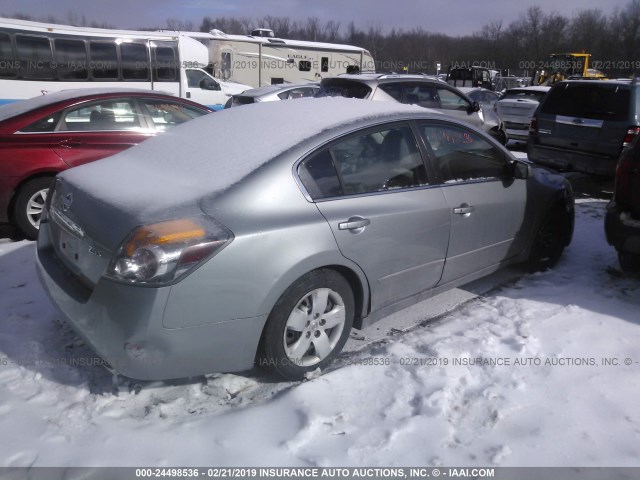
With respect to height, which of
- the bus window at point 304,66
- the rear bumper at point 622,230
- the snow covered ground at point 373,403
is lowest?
the snow covered ground at point 373,403

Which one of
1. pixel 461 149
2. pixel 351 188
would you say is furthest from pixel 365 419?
pixel 461 149

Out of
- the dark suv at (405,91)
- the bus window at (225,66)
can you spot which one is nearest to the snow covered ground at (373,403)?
the dark suv at (405,91)

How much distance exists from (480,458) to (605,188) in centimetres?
709

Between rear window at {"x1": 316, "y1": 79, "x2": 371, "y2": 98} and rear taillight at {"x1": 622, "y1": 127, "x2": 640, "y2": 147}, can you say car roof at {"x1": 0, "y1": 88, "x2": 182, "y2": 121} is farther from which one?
rear taillight at {"x1": 622, "y1": 127, "x2": 640, "y2": 147}

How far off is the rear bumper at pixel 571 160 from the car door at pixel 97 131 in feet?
19.2

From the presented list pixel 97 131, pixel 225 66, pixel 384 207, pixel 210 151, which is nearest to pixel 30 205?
pixel 97 131

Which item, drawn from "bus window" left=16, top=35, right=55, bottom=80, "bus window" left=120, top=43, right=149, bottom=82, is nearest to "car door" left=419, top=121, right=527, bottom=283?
"bus window" left=120, top=43, right=149, bottom=82

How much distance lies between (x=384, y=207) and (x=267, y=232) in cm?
87

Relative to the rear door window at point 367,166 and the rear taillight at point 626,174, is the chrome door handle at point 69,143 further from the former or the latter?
the rear taillight at point 626,174

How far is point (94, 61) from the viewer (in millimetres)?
13133

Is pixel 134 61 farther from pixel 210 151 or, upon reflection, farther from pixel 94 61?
pixel 210 151

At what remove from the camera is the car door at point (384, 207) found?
299cm

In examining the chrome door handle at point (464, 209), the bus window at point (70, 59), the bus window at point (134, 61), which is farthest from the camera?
the bus window at point (134, 61)

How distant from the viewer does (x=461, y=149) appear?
3.85 m
